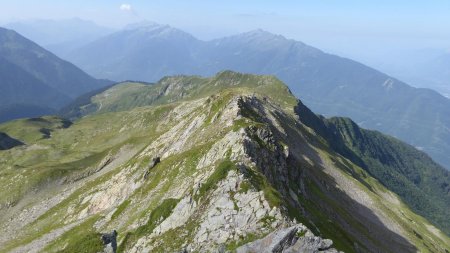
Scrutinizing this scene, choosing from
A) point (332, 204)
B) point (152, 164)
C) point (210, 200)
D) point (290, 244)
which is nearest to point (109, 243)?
point (210, 200)

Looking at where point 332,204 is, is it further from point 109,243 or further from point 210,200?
point 109,243

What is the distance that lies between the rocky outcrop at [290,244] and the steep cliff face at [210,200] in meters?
0.10

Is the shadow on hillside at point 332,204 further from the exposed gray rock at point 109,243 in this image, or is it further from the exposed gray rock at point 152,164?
the exposed gray rock at point 109,243

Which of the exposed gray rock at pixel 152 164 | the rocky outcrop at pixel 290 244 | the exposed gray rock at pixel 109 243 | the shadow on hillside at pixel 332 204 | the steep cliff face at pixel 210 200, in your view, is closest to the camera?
the rocky outcrop at pixel 290 244

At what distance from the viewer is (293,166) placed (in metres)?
92.5

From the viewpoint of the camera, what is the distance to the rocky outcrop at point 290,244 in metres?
41.3

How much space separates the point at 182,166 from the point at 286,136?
68.6 metres

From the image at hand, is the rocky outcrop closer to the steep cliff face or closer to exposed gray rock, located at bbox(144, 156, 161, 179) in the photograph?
the steep cliff face

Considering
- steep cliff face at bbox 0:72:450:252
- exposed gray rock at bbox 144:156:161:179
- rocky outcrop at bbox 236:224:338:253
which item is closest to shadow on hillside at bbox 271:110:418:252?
steep cliff face at bbox 0:72:450:252

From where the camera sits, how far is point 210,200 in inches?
2223

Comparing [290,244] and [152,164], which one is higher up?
[290,244]

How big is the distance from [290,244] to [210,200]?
16643 mm

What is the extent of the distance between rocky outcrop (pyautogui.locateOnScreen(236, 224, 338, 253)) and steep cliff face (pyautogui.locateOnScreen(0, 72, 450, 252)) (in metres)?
0.10

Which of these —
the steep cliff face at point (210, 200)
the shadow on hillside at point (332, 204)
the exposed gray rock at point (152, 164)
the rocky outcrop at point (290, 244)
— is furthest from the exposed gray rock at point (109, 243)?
the exposed gray rock at point (152, 164)
